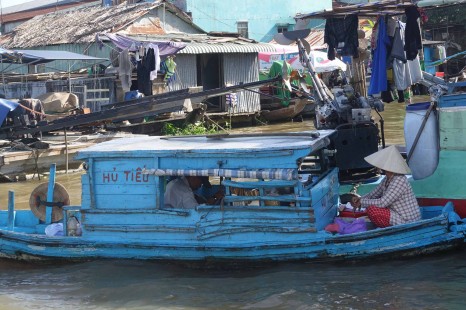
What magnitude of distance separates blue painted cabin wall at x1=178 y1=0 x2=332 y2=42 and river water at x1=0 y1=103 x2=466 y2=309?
22766mm

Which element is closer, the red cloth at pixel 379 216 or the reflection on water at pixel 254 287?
the reflection on water at pixel 254 287

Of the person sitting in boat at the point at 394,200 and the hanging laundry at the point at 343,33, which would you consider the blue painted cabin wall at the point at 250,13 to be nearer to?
the hanging laundry at the point at 343,33

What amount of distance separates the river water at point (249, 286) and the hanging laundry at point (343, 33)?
4.09 meters

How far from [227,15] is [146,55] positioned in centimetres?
1342

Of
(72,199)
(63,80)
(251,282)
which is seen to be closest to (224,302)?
(251,282)

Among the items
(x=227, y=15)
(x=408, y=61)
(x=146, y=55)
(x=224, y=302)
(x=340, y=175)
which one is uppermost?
(x=227, y=15)

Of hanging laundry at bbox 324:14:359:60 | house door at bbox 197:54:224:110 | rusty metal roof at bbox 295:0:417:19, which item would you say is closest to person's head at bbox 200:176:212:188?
rusty metal roof at bbox 295:0:417:19

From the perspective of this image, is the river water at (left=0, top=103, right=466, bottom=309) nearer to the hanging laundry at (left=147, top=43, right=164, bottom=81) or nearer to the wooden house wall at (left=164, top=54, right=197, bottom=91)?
the hanging laundry at (left=147, top=43, right=164, bottom=81)

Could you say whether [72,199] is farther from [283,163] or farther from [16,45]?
[16,45]

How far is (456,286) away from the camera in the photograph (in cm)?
634

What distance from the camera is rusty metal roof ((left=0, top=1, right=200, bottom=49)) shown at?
20.9 metres

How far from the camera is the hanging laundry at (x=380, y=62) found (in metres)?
9.40

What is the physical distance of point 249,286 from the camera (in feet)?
21.5

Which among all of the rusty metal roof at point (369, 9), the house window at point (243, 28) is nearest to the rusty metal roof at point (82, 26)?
the house window at point (243, 28)
